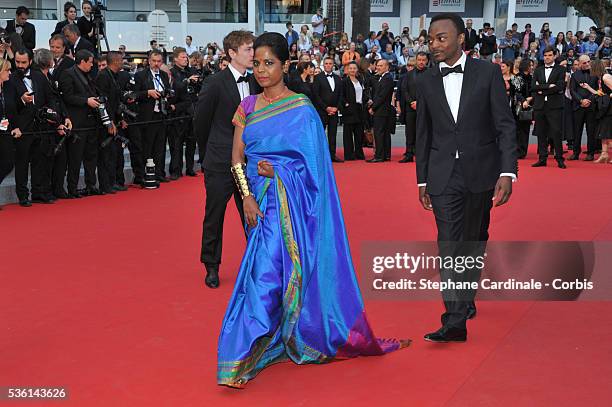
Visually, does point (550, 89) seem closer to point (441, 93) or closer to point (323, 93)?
point (323, 93)

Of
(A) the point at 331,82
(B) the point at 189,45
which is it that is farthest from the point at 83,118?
(B) the point at 189,45

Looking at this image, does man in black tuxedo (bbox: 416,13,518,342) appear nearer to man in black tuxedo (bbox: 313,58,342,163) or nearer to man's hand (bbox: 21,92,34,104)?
man's hand (bbox: 21,92,34,104)

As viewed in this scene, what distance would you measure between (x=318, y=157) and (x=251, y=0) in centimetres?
3165

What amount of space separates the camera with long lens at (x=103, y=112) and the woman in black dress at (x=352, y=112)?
5435 millimetres

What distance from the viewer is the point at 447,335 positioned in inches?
189

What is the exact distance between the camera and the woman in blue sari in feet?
13.9

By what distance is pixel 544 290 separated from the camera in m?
6.05

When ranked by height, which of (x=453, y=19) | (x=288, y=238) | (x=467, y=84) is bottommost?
(x=288, y=238)

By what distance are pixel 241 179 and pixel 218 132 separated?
6.02ft

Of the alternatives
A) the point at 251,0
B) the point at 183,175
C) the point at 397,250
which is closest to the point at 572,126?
the point at 183,175

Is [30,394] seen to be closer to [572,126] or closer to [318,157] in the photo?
[318,157]

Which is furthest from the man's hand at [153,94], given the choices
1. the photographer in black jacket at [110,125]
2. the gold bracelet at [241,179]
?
the gold bracelet at [241,179]

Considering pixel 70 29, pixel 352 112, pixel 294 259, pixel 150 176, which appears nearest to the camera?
pixel 294 259

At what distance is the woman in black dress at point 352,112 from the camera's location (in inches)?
585
